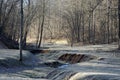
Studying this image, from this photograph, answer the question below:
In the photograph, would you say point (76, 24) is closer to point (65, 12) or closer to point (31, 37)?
point (65, 12)

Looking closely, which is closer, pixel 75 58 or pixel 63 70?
pixel 63 70

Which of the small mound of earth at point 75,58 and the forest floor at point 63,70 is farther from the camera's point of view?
the small mound of earth at point 75,58

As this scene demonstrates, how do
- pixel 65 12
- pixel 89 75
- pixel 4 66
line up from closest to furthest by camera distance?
pixel 89 75, pixel 4 66, pixel 65 12

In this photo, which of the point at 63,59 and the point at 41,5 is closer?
the point at 63,59

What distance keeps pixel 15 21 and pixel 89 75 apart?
2182 inches

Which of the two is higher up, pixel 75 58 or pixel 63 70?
pixel 63 70

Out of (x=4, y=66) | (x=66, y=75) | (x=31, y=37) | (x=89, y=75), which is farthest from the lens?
(x=31, y=37)

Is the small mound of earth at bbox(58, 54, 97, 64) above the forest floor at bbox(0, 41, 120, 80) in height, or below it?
below

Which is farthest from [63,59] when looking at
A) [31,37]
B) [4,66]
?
[31,37]

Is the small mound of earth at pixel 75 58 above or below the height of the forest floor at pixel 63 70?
below

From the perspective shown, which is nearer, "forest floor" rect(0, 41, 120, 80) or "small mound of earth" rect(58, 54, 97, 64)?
"forest floor" rect(0, 41, 120, 80)

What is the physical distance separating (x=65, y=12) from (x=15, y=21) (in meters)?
32.4

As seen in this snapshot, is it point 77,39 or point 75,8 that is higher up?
point 75,8

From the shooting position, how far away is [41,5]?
7512cm
